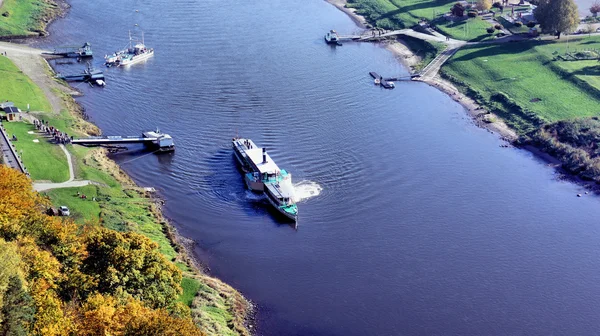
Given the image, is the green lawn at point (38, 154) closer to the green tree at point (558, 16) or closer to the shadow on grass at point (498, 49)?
the shadow on grass at point (498, 49)

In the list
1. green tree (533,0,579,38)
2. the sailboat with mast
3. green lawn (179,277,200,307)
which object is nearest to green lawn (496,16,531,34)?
green tree (533,0,579,38)

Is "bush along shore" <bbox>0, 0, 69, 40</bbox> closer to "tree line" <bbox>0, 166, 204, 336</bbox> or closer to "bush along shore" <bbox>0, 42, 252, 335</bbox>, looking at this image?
"bush along shore" <bbox>0, 42, 252, 335</bbox>

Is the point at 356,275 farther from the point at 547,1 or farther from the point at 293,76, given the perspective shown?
the point at 547,1

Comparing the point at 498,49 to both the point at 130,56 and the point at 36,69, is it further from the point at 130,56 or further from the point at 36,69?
the point at 36,69

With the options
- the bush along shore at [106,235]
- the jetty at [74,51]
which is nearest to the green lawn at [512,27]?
the jetty at [74,51]

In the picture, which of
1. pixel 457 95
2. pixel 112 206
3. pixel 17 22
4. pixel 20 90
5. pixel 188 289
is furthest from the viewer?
pixel 17 22

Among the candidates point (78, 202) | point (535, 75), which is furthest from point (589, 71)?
point (78, 202)
